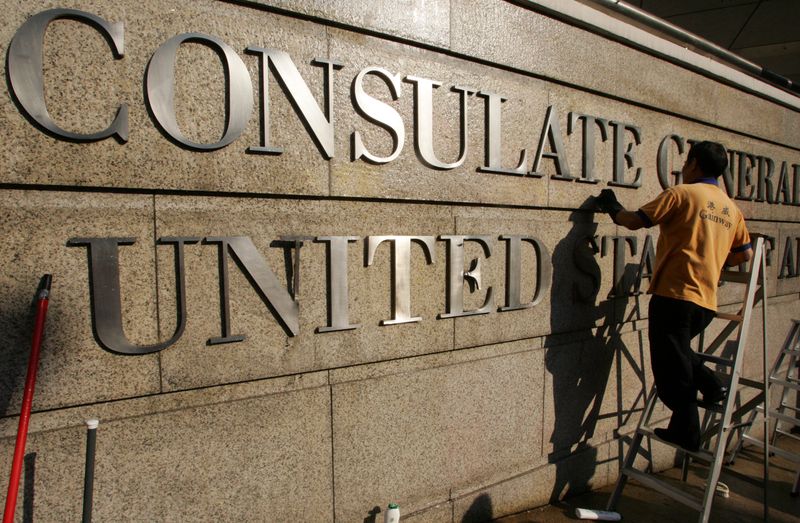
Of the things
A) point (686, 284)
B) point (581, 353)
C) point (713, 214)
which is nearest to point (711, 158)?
point (713, 214)

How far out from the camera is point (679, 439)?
12.0ft

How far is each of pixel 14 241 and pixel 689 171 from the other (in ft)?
14.7

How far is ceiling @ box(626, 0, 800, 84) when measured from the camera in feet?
28.0

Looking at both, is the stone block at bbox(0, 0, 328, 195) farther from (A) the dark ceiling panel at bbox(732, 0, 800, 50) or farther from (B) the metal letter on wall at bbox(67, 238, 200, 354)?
(A) the dark ceiling panel at bbox(732, 0, 800, 50)

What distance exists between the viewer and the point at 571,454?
4.18 meters

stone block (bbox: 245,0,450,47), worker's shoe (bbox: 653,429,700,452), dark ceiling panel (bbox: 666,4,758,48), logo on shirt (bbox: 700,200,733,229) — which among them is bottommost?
worker's shoe (bbox: 653,429,700,452)

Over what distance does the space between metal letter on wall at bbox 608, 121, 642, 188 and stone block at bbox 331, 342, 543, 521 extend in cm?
175

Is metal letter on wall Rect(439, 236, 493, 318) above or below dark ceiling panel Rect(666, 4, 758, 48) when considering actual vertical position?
below

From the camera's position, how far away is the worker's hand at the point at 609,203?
12.9 ft

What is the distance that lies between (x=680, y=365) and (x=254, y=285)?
3.06m

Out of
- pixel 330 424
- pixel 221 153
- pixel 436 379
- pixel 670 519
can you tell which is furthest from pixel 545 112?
pixel 670 519

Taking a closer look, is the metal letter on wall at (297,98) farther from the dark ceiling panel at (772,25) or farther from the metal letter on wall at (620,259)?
the dark ceiling panel at (772,25)

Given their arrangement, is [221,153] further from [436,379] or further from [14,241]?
[436,379]

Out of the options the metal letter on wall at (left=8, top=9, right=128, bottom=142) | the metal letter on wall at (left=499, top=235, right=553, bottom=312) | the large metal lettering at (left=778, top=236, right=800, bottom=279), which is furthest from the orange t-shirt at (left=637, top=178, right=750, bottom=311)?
the large metal lettering at (left=778, top=236, right=800, bottom=279)
